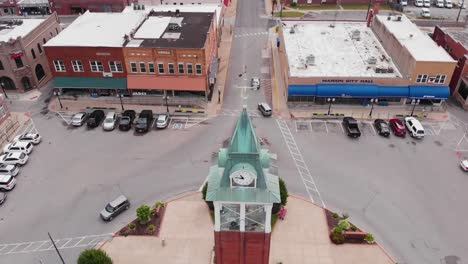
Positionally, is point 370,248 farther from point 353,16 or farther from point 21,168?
point 353,16

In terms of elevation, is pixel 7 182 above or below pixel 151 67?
below

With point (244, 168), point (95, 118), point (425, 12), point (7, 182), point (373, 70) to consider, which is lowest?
point (7, 182)

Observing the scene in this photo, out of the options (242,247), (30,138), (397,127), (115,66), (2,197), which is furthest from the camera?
(115,66)

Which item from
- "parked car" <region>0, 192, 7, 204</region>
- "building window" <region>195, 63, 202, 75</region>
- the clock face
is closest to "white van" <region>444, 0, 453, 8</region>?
"building window" <region>195, 63, 202, 75</region>

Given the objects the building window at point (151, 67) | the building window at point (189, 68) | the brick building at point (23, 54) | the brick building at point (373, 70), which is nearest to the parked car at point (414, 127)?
the brick building at point (373, 70)

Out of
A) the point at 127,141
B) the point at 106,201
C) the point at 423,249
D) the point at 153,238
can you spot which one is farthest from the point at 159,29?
the point at 423,249

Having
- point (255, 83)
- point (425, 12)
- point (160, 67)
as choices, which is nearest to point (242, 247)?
point (160, 67)

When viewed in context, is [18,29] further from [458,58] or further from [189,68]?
[458,58]
